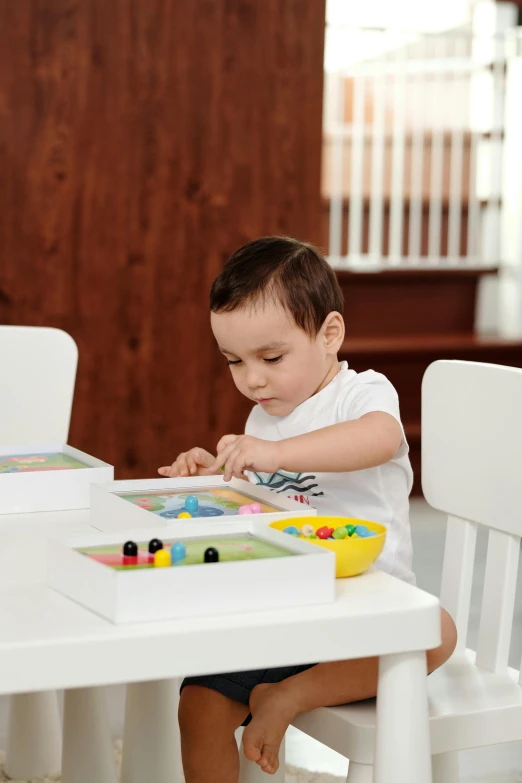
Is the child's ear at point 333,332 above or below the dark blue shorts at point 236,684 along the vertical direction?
above

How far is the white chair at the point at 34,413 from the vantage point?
1777 millimetres

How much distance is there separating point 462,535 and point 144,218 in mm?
1980

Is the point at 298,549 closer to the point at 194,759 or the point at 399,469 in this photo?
the point at 194,759

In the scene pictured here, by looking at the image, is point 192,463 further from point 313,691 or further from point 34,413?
point 34,413

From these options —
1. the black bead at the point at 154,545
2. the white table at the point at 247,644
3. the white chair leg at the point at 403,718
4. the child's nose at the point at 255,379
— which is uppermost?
the child's nose at the point at 255,379

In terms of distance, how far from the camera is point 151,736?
4.96 feet

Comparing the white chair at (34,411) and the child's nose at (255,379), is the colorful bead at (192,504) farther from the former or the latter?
the white chair at (34,411)

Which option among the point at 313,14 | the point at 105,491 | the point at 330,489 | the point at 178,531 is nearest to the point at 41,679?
the point at 178,531

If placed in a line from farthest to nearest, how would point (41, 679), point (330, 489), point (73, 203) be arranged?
point (73, 203), point (330, 489), point (41, 679)

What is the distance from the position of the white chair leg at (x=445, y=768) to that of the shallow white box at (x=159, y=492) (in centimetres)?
41

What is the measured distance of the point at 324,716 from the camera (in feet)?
3.60

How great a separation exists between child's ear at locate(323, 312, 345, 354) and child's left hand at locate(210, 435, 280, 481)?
32 centimetres

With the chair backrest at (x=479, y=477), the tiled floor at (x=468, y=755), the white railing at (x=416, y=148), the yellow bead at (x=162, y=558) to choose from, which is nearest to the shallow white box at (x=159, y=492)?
the yellow bead at (x=162, y=558)

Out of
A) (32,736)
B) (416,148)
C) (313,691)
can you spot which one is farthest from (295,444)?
(416,148)
